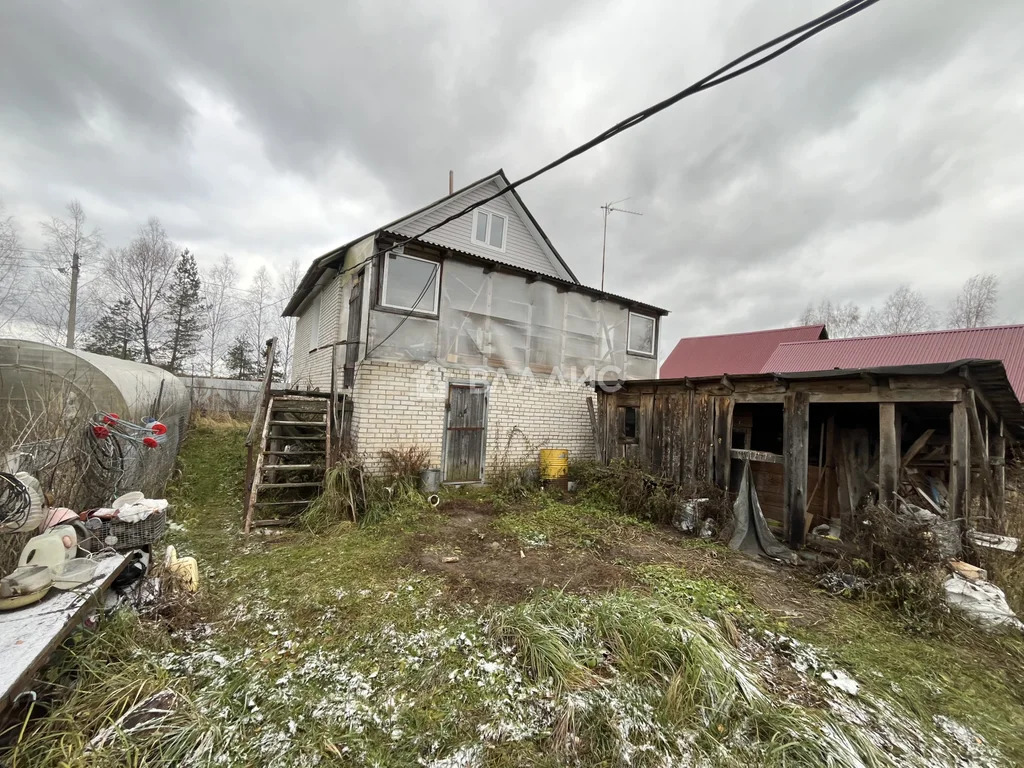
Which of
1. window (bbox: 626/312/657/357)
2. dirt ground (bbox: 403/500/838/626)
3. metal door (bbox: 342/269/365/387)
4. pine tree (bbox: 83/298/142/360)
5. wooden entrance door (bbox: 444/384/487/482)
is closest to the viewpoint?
dirt ground (bbox: 403/500/838/626)

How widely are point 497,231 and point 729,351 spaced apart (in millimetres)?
16608

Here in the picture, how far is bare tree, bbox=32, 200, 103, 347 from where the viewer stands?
1778 cm

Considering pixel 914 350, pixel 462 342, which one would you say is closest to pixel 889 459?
pixel 462 342

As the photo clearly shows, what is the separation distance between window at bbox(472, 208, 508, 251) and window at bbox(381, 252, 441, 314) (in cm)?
322

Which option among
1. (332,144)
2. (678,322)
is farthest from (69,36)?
(678,322)

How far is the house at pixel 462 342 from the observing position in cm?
677

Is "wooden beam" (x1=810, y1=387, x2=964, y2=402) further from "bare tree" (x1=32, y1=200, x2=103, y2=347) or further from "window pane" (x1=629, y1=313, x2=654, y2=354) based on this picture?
"bare tree" (x1=32, y1=200, x2=103, y2=347)

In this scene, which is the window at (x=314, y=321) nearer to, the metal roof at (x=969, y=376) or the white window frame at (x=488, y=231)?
the white window frame at (x=488, y=231)

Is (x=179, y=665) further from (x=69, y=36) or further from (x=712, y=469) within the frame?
(x=69, y=36)

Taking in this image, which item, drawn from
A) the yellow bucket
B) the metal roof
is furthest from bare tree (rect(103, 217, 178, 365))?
the metal roof

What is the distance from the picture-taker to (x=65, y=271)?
18031 mm

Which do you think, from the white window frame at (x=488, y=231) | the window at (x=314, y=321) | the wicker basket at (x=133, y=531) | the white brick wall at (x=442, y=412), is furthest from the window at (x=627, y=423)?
the window at (x=314, y=321)

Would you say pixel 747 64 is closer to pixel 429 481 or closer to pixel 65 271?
pixel 429 481

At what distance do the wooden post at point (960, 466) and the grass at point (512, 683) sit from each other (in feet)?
5.12
